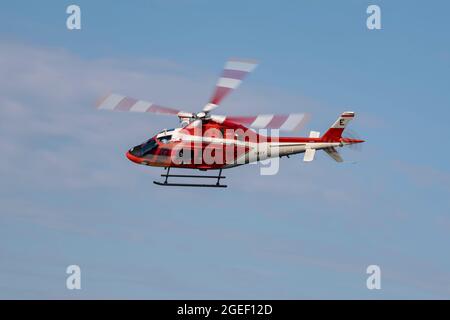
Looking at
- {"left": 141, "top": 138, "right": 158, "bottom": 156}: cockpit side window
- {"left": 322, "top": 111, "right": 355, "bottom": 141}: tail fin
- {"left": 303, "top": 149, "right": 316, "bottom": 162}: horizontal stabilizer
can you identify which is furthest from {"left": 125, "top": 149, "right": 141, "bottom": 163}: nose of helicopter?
{"left": 322, "top": 111, "right": 355, "bottom": 141}: tail fin

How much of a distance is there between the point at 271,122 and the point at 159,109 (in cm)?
587

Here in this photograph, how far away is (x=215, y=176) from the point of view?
5147 centimetres

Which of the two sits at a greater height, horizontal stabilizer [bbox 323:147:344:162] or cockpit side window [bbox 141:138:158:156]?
cockpit side window [bbox 141:138:158:156]

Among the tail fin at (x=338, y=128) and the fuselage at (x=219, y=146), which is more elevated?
the tail fin at (x=338, y=128)

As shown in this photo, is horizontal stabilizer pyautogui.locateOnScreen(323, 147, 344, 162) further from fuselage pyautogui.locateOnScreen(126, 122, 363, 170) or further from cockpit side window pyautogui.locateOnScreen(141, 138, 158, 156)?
cockpit side window pyautogui.locateOnScreen(141, 138, 158, 156)

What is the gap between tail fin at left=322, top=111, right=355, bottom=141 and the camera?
52.3 meters

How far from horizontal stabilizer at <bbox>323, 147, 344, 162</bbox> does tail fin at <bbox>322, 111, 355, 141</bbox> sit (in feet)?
1.70

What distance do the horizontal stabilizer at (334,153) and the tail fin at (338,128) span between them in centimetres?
52

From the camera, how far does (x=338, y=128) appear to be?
5250 cm

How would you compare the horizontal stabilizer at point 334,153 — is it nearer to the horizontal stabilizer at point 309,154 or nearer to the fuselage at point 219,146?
the fuselage at point 219,146

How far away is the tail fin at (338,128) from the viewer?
172 feet

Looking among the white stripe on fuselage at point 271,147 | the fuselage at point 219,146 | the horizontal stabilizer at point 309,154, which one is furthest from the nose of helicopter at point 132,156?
the horizontal stabilizer at point 309,154
